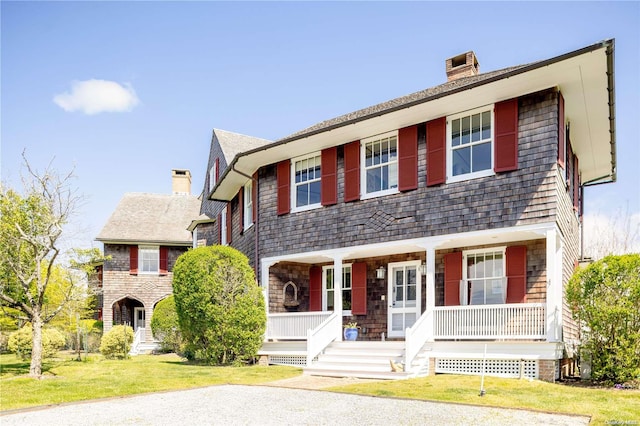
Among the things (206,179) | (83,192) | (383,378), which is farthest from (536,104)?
(206,179)

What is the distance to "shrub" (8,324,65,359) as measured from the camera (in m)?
18.0

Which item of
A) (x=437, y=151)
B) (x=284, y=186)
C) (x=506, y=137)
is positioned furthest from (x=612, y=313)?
(x=284, y=186)

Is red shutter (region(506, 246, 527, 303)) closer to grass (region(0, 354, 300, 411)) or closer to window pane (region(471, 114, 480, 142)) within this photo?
window pane (region(471, 114, 480, 142))

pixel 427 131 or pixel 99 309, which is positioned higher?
pixel 427 131

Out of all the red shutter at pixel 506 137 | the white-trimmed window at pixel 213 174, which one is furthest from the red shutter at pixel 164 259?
the red shutter at pixel 506 137

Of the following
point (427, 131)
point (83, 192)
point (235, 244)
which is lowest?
point (235, 244)

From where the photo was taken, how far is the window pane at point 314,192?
619 inches

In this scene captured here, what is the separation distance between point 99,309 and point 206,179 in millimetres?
11548

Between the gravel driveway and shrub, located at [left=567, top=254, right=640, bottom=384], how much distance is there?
366 centimetres

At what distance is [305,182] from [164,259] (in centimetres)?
1606

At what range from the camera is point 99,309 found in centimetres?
3231

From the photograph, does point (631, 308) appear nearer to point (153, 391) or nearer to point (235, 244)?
point (153, 391)

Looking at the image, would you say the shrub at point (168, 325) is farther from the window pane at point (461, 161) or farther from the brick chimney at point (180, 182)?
the brick chimney at point (180, 182)

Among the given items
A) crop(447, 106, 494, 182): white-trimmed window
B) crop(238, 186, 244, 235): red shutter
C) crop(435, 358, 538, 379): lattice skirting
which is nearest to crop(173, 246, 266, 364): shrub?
crop(238, 186, 244, 235): red shutter
